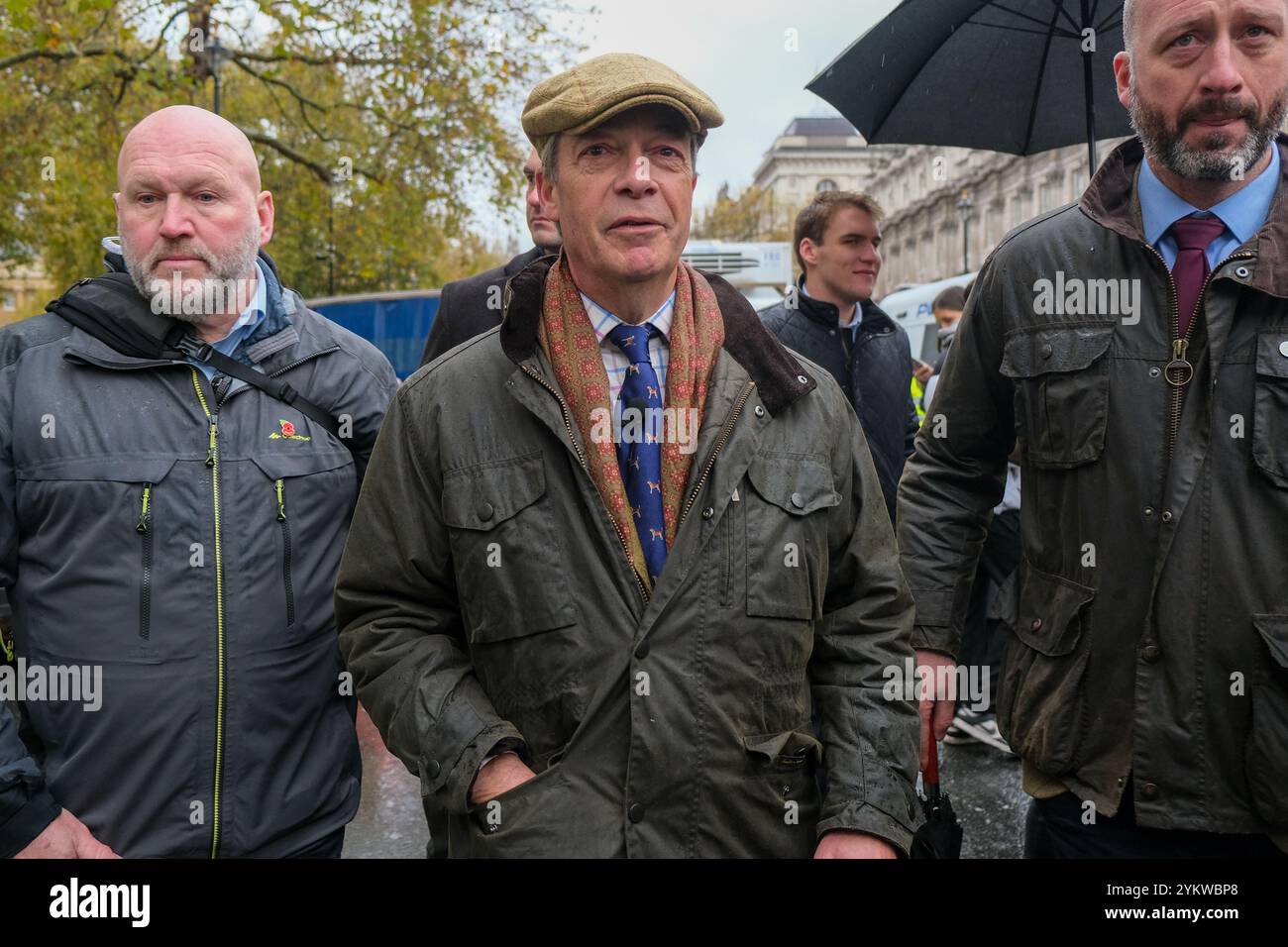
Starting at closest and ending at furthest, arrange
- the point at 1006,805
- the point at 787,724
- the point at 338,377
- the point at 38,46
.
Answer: the point at 787,724 → the point at 338,377 → the point at 1006,805 → the point at 38,46

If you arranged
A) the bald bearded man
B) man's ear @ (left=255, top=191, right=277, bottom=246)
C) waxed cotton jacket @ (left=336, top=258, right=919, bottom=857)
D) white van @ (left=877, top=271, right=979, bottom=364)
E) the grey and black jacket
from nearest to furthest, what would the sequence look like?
1. waxed cotton jacket @ (left=336, top=258, right=919, bottom=857)
2. the bald bearded man
3. man's ear @ (left=255, top=191, right=277, bottom=246)
4. the grey and black jacket
5. white van @ (left=877, top=271, right=979, bottom=364)

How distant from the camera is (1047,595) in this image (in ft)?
8.84

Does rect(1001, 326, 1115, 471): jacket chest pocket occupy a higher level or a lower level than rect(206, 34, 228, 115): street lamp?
lower

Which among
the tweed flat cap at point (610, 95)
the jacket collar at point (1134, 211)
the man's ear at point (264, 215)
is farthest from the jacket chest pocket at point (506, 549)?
the jacket collar at point (1134, 211)

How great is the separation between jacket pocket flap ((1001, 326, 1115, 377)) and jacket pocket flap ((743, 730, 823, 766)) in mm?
963

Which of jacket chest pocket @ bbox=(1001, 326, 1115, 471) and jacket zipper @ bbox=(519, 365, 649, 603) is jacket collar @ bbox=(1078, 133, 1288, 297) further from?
jacket zipper @ bbox=(519, 365, 649, 603)

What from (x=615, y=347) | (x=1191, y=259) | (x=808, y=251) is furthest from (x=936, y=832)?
(x=808, y=251)

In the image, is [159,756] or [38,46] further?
[38,46]

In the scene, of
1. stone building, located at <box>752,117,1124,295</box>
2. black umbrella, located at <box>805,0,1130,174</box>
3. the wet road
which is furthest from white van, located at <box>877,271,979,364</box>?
black umbrella, located at <box>805,0,1130,174</box>

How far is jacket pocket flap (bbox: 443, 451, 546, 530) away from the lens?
91.8 inches

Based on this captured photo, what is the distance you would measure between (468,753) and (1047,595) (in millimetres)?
1297

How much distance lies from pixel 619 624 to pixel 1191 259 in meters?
1.41
